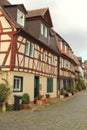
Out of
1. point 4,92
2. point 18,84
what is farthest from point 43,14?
point 4,92

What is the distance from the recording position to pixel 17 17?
22.8 meters

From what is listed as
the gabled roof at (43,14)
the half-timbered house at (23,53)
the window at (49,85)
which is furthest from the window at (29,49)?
the window at (49,85)

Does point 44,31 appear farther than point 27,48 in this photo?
Yes

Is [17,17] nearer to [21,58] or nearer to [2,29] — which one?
[2,29]

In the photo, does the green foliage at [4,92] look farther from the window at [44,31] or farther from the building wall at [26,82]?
the window at [44,31]

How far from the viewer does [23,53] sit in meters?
22.4

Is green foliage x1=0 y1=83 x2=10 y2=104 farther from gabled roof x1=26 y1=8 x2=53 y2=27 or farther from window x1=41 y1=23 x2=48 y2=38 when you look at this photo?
gabled roof x1=26 y1=8 x2=53 y2=27

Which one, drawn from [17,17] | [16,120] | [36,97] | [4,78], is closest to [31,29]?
[17,17]

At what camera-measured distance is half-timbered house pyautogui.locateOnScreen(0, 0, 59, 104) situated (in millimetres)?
20797

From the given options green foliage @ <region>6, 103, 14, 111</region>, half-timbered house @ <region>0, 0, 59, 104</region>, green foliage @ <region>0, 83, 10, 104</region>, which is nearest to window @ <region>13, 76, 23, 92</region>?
half-timbered house @ <region>0, 0, 59, 104</region>

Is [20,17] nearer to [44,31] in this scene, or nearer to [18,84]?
[18,84]

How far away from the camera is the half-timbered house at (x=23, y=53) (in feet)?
68.2

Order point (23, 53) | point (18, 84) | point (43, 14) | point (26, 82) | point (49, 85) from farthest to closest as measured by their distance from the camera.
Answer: point (49, 85)
point (43, 14)
point (26, 82)
point (23, 53)
point (18, 84)

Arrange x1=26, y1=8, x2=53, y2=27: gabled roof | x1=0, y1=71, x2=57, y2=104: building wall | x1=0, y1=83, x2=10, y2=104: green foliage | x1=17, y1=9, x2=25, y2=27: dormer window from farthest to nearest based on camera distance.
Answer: x1=26, y1=8, x2=53, y2=27: gabled roof < x1=17, y1=9, x2=25, y2=27: dormer window < x1=0, y1=71, x2=57, y2=104: building wall < x1=0, y1=83, x2=10, y2=104: green foliage
